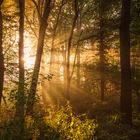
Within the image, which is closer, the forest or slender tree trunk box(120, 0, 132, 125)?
the forest

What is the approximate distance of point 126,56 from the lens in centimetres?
1620

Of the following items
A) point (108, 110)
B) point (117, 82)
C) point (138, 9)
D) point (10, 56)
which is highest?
point (138, 9)

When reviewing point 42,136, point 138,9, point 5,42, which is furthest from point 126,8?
point 5,42

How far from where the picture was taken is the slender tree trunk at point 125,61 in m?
16.0

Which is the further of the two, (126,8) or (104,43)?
(104,43)

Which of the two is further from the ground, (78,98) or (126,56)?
(126,56)

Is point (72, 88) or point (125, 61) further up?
point (125, 61)

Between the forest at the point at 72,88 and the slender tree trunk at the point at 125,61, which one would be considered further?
the slender tree trunk at the point at 125,61

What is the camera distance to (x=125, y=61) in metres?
16.2

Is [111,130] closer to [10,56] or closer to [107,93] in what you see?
[10,56]

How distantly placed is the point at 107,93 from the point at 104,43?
553cm

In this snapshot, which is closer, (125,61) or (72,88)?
(125,61)

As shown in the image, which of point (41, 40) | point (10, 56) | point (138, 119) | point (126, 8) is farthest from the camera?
point (10, 56)

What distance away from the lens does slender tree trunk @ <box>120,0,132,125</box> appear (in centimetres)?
1605
